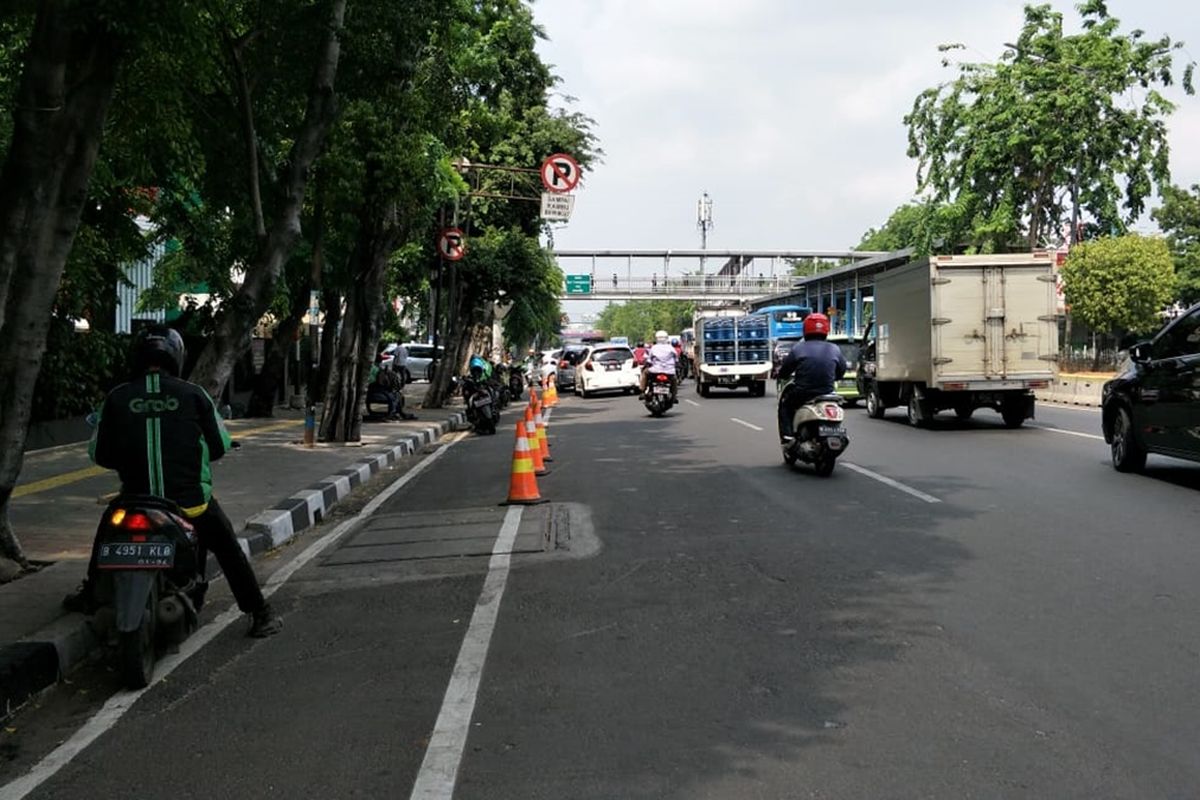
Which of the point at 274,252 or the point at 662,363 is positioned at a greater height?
the point at 274,252

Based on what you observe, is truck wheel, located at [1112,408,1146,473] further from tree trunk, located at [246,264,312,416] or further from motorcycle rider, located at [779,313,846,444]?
tree trunk, located at [246,264,312,416]

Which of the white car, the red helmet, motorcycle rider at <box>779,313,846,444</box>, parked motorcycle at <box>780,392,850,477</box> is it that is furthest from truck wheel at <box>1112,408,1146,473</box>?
the white car

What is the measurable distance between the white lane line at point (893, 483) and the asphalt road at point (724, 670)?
1.50 feet

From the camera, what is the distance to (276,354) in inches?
901

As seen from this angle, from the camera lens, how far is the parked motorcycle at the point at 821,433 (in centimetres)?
1112

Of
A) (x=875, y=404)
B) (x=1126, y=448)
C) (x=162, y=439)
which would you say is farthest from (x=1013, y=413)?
(x=162, y=439)

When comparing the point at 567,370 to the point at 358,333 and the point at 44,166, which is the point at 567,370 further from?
the point at 44,166

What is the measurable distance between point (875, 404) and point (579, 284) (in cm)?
5118

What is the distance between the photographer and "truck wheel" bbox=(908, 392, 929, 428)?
57.8 feet

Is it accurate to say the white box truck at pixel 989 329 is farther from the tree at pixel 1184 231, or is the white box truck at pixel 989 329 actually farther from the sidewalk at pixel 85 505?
the tree at pixel 1184 231

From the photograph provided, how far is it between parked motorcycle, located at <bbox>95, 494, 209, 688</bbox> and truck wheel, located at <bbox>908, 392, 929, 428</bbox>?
14.6 meters

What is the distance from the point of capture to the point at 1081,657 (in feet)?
16.0

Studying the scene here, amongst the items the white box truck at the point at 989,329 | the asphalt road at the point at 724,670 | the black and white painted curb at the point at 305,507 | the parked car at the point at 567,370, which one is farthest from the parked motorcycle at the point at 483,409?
the parked car at the point at 567,370

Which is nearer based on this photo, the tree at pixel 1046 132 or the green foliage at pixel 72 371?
the green foliage at pixel 72 371
